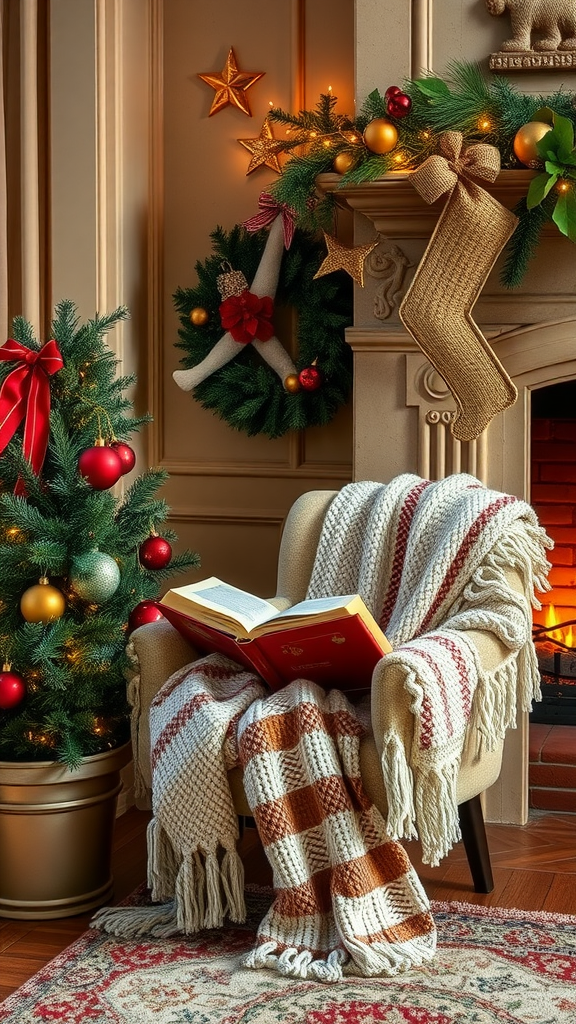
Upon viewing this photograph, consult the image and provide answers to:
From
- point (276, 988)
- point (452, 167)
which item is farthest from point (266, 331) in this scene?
point (276, 988)

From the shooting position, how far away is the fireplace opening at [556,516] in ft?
11.1

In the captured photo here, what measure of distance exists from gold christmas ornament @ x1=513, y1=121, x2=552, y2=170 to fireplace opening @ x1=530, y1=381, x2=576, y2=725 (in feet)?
2.74

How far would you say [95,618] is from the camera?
7.96ft

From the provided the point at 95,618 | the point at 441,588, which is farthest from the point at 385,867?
the point at 95,618

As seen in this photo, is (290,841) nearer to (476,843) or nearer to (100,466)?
(476,843)

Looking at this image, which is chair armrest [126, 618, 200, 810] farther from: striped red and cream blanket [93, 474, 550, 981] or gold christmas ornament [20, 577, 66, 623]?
gold christmas ornament [20, 577, 66, 623]

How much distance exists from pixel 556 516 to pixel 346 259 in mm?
1059

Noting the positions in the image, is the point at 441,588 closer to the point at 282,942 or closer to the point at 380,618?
the point at 380,618

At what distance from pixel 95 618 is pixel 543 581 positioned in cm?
95

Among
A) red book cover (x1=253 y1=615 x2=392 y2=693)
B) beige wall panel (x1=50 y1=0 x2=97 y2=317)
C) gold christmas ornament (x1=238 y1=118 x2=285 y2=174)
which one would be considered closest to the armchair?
red book cover (x1=253 y1=615 x2=392 y2=693)

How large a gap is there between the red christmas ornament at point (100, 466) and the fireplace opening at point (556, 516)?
1.49 metres

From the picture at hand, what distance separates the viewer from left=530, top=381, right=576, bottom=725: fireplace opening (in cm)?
339

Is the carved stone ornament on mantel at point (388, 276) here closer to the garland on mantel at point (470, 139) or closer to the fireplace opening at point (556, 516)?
the garland on mantel at point (470, 139)

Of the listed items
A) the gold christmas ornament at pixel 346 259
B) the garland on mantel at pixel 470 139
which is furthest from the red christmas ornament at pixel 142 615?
the garland on mantel at pixel 470 139
